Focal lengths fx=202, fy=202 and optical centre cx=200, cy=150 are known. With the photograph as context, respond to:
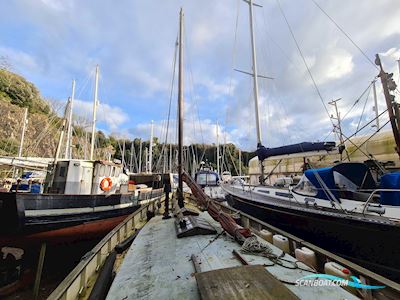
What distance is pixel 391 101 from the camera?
6562mm

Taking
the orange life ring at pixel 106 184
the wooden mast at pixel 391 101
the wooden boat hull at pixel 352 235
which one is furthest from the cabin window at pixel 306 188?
the orange life ring at pixel 106 184

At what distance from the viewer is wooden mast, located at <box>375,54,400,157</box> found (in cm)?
636

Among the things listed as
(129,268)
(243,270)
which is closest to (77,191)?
(129,268)

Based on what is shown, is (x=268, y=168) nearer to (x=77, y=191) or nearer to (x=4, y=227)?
(x=77, y=191)

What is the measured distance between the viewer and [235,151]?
64.8 meters

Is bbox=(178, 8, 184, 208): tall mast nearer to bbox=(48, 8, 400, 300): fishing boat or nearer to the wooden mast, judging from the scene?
bbox=(48, 8, 400, 300): fishing boat

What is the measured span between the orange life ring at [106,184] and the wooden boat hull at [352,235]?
27.5 ft

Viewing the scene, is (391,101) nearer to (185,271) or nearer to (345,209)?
(345,209)

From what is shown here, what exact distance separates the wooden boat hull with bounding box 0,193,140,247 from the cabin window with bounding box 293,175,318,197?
8.03m

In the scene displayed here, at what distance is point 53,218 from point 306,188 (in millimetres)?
8643

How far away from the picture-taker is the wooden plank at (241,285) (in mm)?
2016

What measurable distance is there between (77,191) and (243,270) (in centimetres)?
907

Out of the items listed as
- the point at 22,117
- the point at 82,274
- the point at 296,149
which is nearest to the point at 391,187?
the point at 296,149

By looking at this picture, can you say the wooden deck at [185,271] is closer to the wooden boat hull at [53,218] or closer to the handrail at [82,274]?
the handrail at [82,274]
